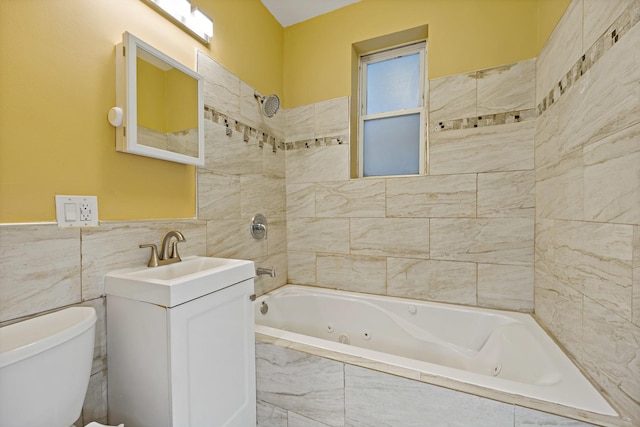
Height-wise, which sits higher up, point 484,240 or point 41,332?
point 484,240

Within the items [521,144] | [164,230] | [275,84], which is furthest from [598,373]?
[275,84]

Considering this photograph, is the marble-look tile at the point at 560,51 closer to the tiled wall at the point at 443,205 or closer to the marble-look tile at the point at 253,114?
the tiled wall at the point at 443,205

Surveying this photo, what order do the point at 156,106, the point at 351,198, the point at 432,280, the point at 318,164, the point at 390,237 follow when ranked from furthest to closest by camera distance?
the point at 318,164 → the point at 351,198 → the point at 390,237 → the point at 432,280 → the point at 156,106

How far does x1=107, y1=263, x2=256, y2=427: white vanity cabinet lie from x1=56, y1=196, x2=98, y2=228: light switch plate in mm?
321

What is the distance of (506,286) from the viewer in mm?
1778

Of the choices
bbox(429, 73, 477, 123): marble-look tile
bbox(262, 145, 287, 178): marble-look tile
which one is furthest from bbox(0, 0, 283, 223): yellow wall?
bbox(429, 73, 477, 123): marble-look tile

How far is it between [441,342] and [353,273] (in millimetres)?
760

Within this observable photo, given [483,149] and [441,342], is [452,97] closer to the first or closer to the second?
[483,149]

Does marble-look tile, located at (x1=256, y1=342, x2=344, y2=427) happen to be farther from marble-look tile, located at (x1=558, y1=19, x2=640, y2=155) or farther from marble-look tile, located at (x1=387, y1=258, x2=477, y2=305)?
marble-look tile, located at (x1=558, y1=19, x2=640, y2=155)

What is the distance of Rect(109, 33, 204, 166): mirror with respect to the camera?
1.18 meters

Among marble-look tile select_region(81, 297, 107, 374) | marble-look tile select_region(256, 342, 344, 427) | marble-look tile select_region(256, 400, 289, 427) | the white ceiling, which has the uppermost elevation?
the white ceiling

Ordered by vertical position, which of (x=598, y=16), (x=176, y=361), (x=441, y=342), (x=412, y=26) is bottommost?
(x=441, y=342)

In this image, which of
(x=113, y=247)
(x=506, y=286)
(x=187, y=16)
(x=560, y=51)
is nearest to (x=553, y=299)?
(x=506, y=286)

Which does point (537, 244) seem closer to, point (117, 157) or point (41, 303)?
point (117, 157)
